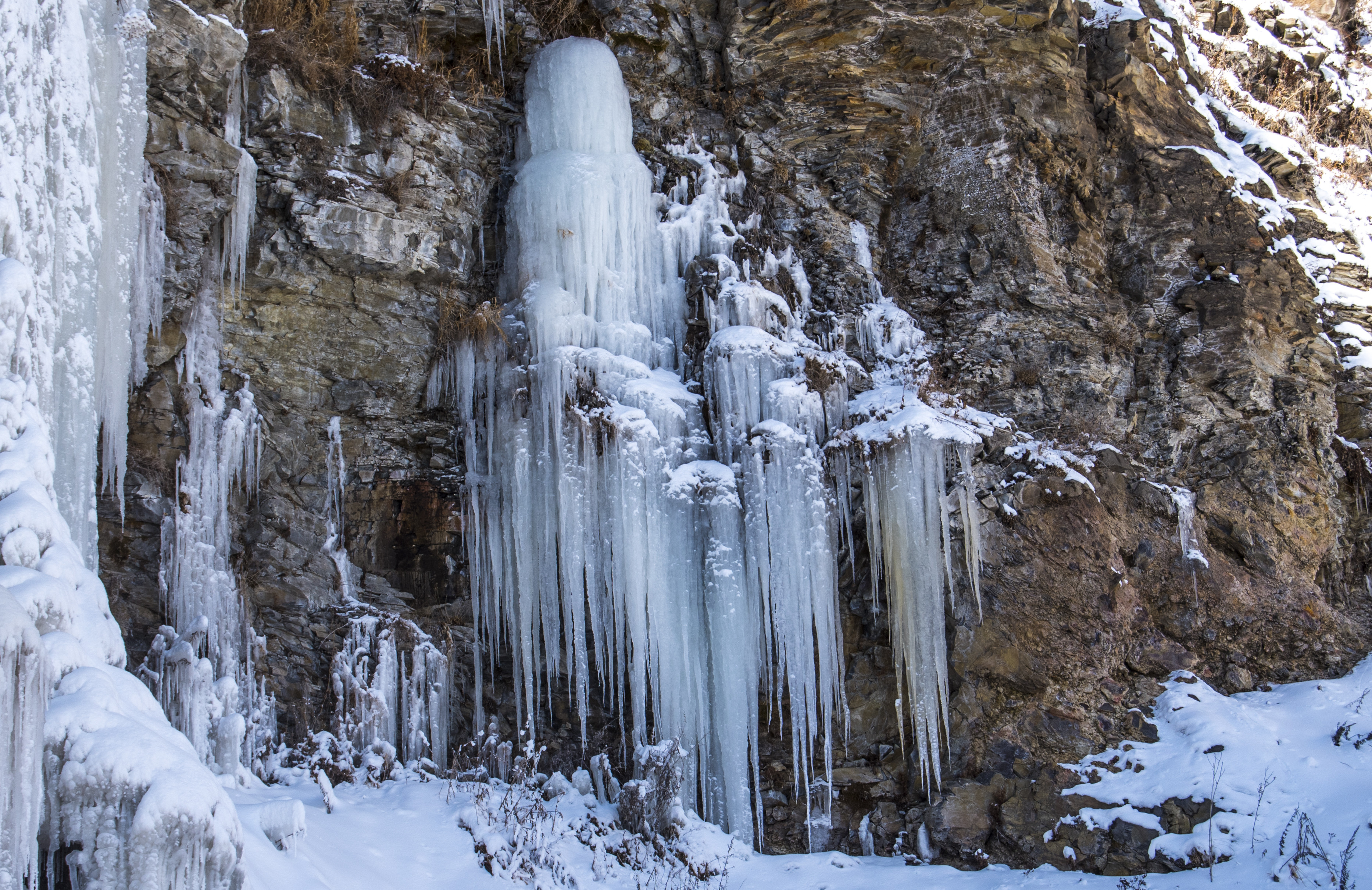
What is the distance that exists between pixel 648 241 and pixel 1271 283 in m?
6.32

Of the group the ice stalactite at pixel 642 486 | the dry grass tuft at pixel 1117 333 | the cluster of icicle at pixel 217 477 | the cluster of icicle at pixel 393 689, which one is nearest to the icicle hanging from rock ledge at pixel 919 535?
the ice stalactite at pixel 642 486

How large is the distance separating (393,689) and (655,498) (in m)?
2.84

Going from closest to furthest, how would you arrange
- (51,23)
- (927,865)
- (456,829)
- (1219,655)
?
1. (51,23)
2. (456,829)
3. (927,865)
4. (1219,655)

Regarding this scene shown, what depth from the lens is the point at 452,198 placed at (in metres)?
9.75

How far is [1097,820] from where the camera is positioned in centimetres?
769

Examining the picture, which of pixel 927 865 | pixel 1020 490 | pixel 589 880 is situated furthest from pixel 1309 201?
pixel 589 880

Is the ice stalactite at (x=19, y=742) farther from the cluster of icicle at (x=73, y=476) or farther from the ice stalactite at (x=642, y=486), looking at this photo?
the ice stalactite at (x=642, y=486)

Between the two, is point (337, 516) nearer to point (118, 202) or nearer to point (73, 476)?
point (118, 202)

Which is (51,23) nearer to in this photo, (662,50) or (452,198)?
(452,198)

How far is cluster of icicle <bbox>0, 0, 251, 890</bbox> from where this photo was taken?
3488 millimetres

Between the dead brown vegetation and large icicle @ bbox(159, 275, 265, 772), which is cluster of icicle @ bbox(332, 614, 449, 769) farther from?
the dead brown vegetation

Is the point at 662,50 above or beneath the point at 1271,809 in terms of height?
above

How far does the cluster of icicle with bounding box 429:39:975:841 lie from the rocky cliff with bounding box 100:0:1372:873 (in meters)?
0.48

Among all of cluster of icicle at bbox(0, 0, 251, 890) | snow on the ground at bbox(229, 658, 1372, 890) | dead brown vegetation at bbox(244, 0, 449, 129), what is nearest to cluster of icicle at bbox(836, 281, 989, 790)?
snow on the ground at bbox(229, 658, 1372, 890)
